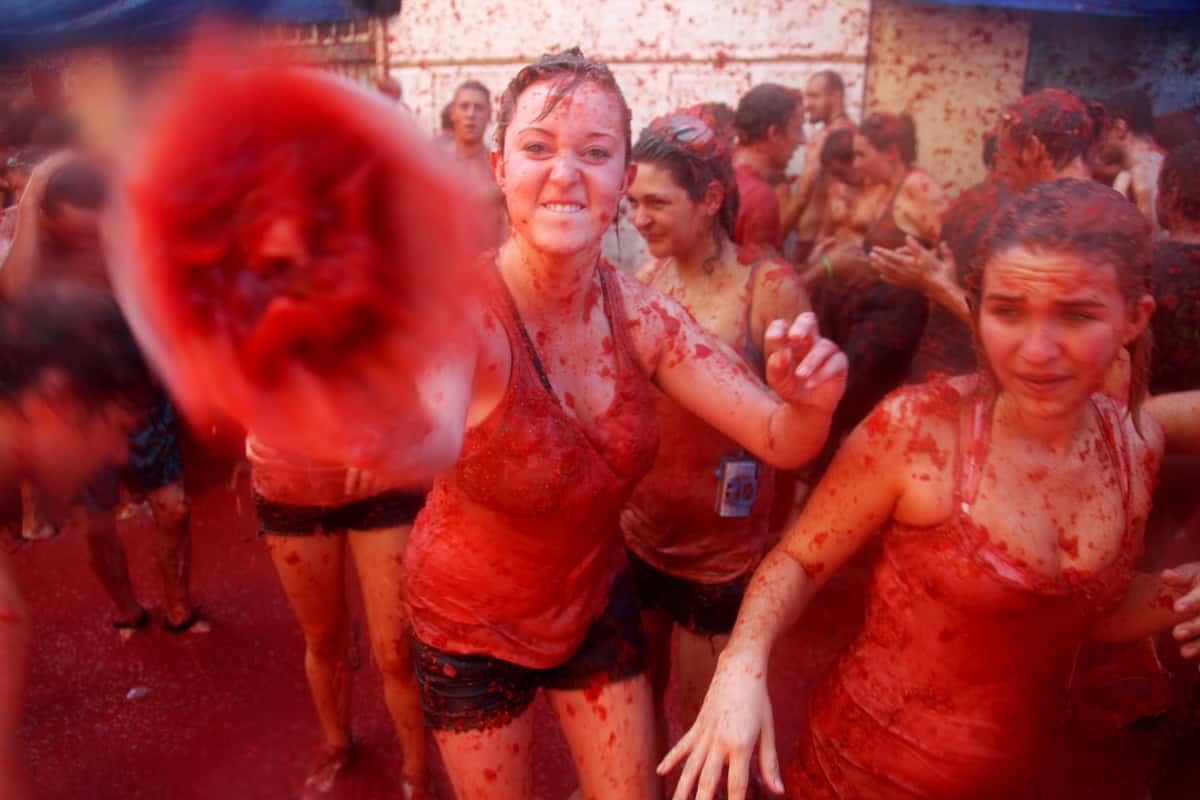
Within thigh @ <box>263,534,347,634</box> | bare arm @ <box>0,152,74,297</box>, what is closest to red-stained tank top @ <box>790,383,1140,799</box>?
thigh @ <box>263,534,347,634</box>

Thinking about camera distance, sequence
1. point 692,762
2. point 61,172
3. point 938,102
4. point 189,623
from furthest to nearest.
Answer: point 938,102 → point 189,623 → point 61,172 → point 692,762

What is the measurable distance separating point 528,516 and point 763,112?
3.73 meters

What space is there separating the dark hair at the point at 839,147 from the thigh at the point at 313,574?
474 centimetres

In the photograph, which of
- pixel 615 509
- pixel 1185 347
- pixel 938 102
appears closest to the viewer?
pixel 615 509

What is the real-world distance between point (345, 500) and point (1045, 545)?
199 cm

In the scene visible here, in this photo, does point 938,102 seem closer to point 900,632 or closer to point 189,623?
point 900,632

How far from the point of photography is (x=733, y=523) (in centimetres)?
268

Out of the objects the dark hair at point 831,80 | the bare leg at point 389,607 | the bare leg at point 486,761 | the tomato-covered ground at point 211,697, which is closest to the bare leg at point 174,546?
the tomato-covered ground at point 211,697

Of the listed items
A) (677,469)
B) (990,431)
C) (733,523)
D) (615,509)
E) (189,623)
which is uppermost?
(990,431)

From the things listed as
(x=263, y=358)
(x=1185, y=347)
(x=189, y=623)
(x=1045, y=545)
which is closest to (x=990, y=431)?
(x=1045, y=545)

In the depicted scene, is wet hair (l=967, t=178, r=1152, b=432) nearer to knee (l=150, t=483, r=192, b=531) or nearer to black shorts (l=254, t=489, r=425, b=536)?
black shorts (l=254, t=489, r=425, b=536)

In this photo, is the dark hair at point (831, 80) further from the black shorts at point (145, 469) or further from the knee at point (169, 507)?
the knee at point (169, 507)

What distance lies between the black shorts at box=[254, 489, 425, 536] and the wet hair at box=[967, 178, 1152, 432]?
189cm

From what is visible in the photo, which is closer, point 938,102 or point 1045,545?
point 1045,545
